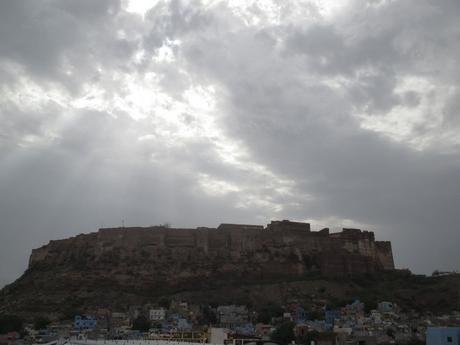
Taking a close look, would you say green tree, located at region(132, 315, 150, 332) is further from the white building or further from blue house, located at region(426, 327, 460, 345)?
blue house, located at region(426, 327, 460, 345)

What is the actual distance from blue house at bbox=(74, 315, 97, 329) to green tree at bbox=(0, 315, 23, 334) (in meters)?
4.97

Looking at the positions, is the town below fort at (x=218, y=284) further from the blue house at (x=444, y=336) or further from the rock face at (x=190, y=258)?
the blue house at (x=444, y=336)

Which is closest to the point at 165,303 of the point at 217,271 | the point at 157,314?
the point at 157,314

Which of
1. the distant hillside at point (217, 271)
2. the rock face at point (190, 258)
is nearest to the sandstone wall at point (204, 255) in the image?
the rock face at point (190, 258)

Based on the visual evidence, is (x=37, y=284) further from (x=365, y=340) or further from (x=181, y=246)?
(x=365, y=340)

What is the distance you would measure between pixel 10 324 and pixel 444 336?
120 ft

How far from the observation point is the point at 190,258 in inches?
2457

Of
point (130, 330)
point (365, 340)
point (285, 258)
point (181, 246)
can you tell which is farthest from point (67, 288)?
point (365, 340)

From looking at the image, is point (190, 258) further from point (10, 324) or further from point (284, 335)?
point (284, 335)

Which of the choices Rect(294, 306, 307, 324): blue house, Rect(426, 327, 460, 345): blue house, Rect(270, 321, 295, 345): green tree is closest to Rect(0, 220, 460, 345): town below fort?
Rect(294, 306, 307, 324): blue house

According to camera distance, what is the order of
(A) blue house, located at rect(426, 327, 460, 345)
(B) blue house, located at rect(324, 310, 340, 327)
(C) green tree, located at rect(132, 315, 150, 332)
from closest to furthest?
(A) blue house, located at rect(426, 327, 460, 345), (C) green tree, located at rect(132, 315, 150, 332), (B) blue house, located at rect(324, 310, 340, 327)

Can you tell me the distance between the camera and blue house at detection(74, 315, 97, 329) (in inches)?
1788

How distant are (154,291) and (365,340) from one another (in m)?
29.7

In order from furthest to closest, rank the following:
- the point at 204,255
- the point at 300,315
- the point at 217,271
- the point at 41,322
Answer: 1. the point at 204,255
2. the point at 217,271
3. the point at 300,315
4. the point at 41,322
